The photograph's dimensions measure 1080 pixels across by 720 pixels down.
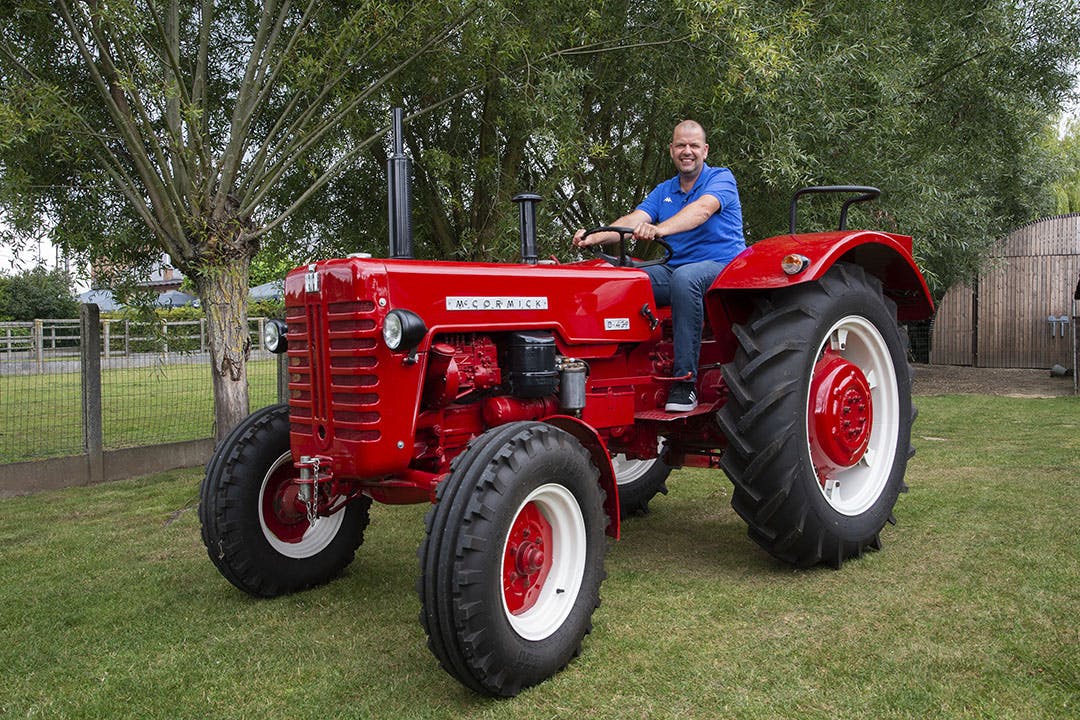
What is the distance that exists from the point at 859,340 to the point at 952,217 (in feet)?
28.0

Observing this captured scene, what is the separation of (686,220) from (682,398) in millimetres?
835

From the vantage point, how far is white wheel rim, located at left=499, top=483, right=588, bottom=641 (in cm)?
304

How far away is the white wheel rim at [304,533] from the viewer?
3.82 m

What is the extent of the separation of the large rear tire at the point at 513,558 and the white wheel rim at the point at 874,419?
1601 millimetres

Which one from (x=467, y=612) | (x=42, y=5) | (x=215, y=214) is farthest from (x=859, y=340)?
(x=42, y=5)

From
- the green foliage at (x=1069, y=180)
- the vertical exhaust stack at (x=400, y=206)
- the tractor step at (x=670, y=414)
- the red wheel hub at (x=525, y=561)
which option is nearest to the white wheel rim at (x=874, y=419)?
the tractor step at (x=670, y=414)

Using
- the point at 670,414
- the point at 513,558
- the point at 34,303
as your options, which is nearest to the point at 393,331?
the point at 513,558

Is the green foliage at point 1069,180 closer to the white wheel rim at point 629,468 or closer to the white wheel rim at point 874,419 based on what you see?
the white wheel rim at point 874,419

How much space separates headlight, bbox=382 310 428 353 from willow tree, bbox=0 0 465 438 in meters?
2.68

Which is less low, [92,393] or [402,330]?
[402,330]

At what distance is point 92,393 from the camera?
693cm

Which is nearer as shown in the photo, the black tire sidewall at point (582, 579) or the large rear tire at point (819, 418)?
the black tire sidewall at point (582, 579)

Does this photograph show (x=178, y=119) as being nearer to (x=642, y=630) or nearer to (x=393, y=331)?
(x=393, y=331)

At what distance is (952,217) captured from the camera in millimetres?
11922
